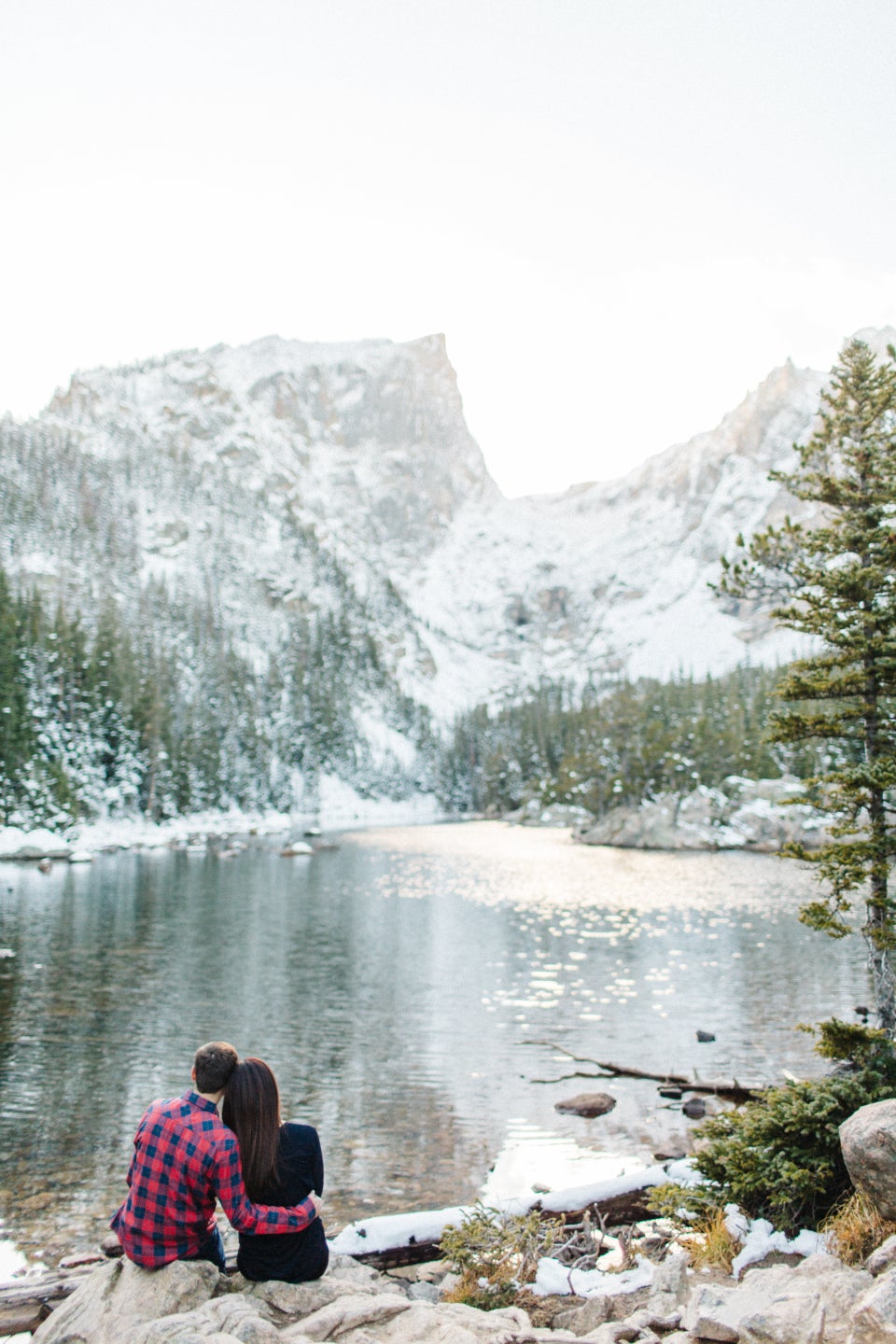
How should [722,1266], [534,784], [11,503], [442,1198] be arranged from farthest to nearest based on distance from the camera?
1. [11,503]
2. [534,784]
3. [442,1198]
4. [722,1266]

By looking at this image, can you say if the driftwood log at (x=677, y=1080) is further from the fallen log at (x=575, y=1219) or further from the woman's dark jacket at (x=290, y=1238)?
the woman's dark jacket at (x=290, y=1238)

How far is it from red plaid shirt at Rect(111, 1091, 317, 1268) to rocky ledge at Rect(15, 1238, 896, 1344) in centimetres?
20

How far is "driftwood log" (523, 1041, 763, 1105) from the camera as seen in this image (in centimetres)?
1689

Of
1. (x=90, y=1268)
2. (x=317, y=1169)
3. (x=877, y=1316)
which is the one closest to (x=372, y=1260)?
(x=317, y=1169)

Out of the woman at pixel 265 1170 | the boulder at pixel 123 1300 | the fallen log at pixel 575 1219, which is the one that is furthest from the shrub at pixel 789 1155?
the boulder at pixel 123 1300

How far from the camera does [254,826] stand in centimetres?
10194

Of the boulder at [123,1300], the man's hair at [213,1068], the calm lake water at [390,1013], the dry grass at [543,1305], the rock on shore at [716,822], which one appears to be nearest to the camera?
the boulder at [123,1300]

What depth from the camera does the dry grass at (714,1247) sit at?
8219 mm

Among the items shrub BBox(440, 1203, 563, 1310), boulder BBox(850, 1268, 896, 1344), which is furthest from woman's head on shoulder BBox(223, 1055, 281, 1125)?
boulder BBox(850, 1268, 896, 1344)

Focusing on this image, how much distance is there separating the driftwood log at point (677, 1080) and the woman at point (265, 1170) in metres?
12.0

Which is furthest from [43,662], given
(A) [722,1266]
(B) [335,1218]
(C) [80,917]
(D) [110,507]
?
(D) [110,507]

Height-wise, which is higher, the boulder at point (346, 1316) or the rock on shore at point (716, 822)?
the boulder at point (346, 1316)

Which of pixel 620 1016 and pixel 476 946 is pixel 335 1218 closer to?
pixel 620 1016

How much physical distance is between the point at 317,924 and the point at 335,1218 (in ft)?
91.0
